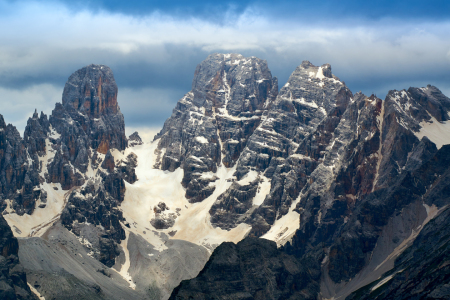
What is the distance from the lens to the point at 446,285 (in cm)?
19938
